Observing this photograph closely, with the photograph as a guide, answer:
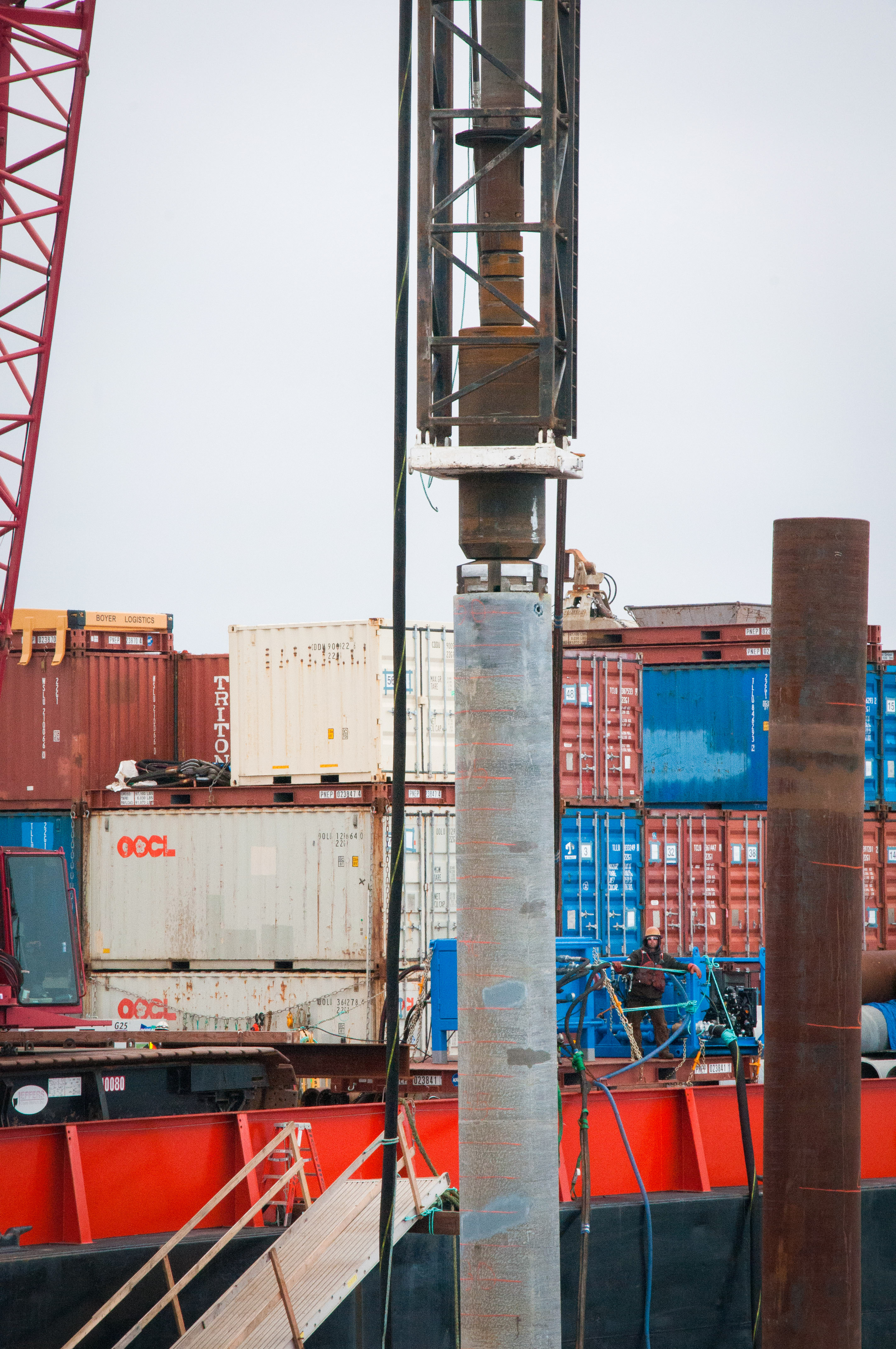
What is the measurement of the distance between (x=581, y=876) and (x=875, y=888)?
5.45 meters

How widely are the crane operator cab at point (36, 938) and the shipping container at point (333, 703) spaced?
7.63m

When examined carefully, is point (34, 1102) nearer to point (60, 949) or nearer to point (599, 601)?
point (60, 949)

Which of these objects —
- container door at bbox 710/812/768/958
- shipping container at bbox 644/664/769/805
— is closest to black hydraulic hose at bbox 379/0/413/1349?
container door at bbox 710/812/768/958

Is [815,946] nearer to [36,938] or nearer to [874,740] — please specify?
[36,938]

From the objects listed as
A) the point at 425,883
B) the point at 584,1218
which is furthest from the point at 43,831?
the point at 584,1218

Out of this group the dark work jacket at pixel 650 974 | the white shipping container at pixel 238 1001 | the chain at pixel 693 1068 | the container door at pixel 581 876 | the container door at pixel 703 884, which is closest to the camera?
the chain at pixel 693 1068

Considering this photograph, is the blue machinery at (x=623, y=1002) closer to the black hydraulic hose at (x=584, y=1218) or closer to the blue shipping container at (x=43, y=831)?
the black hydraulic hose at (x=584, y=1218)

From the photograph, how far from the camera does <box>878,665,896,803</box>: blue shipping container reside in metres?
26.0

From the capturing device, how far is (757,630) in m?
25.6

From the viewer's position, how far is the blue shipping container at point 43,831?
83.3 ft

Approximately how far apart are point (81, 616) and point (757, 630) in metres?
10.7

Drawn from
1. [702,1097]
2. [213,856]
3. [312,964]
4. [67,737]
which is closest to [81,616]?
[67,737]

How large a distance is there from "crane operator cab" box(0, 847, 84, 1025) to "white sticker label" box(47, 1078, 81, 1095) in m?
1.97

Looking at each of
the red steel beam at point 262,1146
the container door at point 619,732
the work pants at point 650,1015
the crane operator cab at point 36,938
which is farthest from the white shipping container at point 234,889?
the red steel beam at point 262,1146
